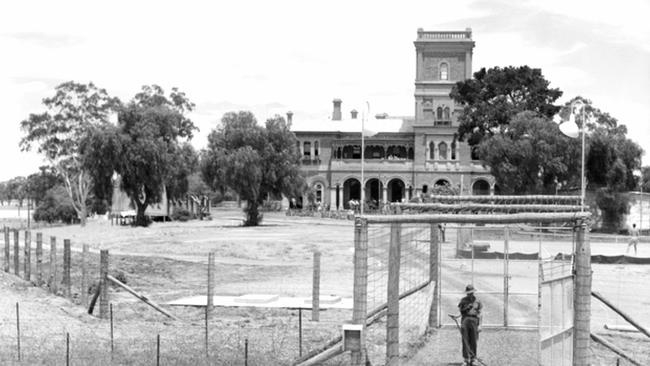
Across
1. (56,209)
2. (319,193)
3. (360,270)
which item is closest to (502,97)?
(319,193)

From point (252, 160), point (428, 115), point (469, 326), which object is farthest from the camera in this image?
point (428, 115)

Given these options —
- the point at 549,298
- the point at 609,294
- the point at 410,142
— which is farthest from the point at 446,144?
the point at 549,298

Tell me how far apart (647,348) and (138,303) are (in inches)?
470

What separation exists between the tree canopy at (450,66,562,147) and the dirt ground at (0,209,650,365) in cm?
2969

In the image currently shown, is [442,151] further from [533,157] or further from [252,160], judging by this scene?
[252,160]

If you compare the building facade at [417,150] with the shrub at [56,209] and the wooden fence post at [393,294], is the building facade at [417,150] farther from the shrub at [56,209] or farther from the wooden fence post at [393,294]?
the wooden fence post at [393,294]

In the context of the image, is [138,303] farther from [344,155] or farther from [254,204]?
[344,155]

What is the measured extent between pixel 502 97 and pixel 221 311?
55864 mm

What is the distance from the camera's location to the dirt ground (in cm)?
1470

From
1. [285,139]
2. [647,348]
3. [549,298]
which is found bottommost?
[647,348]

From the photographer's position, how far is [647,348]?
652 inches

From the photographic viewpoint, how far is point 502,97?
2859 inches

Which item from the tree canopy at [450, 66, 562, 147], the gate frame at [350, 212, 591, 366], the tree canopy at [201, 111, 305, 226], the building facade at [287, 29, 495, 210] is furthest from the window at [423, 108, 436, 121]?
the gate frame at [350, 212, 591, 366]

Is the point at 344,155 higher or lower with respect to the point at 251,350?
higher
